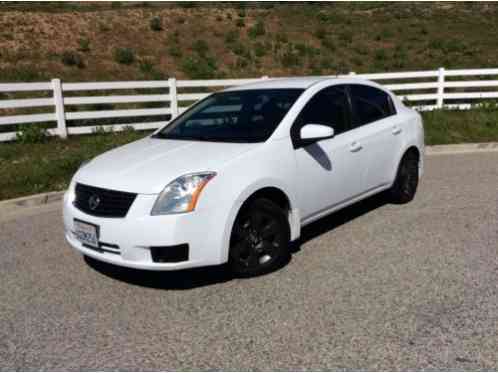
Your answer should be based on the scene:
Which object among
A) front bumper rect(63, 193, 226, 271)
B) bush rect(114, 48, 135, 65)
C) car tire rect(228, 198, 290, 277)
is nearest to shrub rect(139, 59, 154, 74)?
bush rect(114, 48, 135, 65)

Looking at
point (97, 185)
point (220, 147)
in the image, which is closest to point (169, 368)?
point (97, 185)

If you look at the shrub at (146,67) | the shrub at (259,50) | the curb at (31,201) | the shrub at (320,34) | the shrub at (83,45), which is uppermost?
the shrub at (320,34)

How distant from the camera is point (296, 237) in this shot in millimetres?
4441

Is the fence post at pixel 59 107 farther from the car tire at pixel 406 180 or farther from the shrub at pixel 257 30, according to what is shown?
the shrub at pixel 257 30

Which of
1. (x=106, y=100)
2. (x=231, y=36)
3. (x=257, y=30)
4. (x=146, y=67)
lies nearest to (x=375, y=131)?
(x=106, y=100)

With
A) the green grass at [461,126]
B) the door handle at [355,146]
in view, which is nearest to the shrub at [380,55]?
the green grass at [461,126]

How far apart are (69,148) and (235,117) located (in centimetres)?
610

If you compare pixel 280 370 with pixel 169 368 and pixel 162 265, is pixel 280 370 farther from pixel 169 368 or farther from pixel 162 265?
pixel 162 265

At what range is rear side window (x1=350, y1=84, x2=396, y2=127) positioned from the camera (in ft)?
17.4

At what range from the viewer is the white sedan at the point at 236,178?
3705mm

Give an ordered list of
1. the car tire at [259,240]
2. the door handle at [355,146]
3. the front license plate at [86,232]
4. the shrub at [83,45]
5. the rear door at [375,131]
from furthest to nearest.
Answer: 1. the shrub at [83,45]
2. the rear door at [375,131]
3. the door handle at [355,146]
4. the car tire at [259,240]
5. the front license plate at [86,232]

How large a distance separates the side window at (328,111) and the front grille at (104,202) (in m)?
1.66

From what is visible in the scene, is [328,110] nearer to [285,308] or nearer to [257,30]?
[285,308]

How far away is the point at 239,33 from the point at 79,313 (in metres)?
29.9
